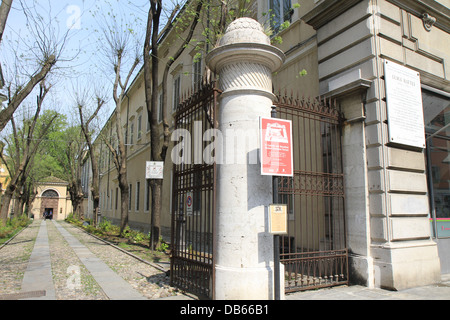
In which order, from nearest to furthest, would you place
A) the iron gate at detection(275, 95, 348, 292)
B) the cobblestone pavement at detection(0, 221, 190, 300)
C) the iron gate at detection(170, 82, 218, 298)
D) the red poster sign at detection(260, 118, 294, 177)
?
the red poster sign at detection(260, 118, 294, 177) < the iron gate at detection(170, 82, 218, 298) < the cobblestone pavement at detection(0, 221, 190, 300) < the iron gate at detection(275, 95, 348, 292)

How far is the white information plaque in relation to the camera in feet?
21.7

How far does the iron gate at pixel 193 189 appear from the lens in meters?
5.43

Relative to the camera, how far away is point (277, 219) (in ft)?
15.4

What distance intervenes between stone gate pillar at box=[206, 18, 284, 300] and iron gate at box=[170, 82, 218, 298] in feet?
0.70

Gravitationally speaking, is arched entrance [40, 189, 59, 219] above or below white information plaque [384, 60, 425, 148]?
below

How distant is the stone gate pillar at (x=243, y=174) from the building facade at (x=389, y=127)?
181cm

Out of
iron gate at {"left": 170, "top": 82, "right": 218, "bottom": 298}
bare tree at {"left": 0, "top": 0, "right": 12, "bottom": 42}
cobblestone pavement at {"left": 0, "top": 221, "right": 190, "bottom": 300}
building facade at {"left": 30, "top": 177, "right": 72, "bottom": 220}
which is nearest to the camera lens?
iron gate at {"left": 170, "top": 82, "right": 218, "bottom": 298}

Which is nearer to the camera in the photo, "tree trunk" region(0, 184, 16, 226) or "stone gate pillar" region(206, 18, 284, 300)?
"stone gate pillar" region(206, 18, 284, 300)

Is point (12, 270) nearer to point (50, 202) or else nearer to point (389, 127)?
point (389, 127)

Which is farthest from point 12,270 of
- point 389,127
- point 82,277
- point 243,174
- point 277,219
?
point 389,127

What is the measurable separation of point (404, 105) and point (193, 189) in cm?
471

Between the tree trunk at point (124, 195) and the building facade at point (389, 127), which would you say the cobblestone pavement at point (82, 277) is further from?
the tree trunk at point (124, 195)

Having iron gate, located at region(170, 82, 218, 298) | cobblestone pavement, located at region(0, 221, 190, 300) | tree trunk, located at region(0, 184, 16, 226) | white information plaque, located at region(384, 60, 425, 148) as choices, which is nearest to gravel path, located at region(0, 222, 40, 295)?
cobblestone pavement, located at region(0, 221, 190, 300)

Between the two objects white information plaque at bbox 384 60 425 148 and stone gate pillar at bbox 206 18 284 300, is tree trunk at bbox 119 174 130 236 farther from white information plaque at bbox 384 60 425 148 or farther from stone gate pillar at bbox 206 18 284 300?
white information plaque at bbox 384 60 425 148
